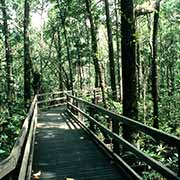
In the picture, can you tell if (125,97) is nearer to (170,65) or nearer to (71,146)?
(71,146)

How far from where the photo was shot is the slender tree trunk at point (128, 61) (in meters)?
7.52

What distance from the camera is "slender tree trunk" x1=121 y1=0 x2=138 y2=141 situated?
296 inches

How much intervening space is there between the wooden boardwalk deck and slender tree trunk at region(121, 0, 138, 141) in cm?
98

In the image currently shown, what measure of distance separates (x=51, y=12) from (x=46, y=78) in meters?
10.5

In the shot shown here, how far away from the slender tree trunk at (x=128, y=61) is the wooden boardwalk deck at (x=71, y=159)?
0.98 meters

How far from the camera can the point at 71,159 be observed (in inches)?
309

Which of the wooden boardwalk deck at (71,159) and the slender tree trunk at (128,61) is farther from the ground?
the slender tree trunk at (128,61)

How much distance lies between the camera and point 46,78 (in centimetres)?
4619

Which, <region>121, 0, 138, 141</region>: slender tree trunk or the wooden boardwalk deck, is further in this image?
<region>121, 0, 138, 141</region>: slender tree trunk

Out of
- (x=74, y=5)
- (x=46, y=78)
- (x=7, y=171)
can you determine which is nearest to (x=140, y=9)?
(x=7, y=171)

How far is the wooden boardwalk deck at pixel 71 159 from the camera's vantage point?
6.56m

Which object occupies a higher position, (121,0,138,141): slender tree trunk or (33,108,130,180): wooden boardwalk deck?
(121,0,138,141): slender tree trunk

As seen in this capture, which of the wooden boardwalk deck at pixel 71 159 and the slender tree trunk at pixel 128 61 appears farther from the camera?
the slender tree trunk at pixel 128 61

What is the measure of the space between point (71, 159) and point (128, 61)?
2.53m
